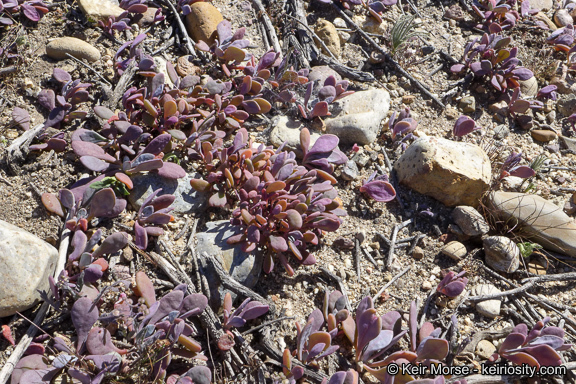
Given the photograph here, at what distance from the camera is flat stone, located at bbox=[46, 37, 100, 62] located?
369 centimetres

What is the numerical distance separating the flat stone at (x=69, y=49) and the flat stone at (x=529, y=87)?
4053 mm

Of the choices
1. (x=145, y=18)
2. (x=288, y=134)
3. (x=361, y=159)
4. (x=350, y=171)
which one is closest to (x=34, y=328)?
(x=288, y=134)

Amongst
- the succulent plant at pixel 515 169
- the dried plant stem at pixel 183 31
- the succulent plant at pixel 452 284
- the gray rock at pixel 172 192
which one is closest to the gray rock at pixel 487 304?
the succulent plant at pixel 452 284

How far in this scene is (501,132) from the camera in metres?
4.21

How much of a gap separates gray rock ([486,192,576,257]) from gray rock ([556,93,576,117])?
151 cm

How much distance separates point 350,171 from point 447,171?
0.73 meters

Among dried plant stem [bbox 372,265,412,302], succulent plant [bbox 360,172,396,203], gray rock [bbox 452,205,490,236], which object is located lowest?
dried plant stem [bbox 372,265,412,302]

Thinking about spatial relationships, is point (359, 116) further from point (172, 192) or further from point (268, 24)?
point (172, 192)

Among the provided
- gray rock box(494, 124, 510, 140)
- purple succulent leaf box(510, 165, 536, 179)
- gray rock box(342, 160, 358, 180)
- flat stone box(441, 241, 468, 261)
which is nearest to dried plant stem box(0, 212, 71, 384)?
gray rock box(342, 160, 358, 180)

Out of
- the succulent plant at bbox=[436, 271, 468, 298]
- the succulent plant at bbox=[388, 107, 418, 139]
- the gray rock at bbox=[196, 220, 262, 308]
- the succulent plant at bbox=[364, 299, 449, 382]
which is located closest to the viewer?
the succulent plant at bbox=[364, 299, 449, 382]

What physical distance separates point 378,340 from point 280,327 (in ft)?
2.05

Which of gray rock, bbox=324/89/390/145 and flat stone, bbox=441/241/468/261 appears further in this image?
gray rock, bbox=324/89/390/145

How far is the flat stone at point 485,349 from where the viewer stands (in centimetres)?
294

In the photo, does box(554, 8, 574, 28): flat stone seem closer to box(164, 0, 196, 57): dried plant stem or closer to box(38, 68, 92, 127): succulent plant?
box(164, 0, 196, 57): dried plant stem
